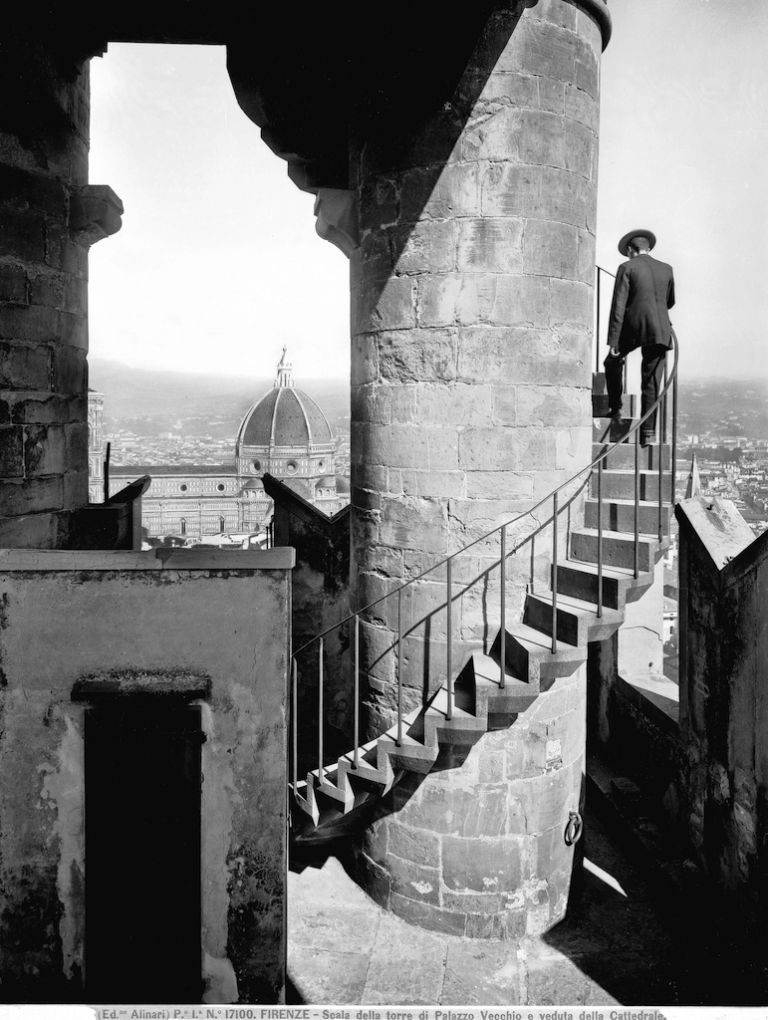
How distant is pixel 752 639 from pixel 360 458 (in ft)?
10.3

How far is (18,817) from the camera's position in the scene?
3770mm

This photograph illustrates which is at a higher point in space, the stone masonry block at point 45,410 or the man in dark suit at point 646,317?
the man in dark suit at point 646,317

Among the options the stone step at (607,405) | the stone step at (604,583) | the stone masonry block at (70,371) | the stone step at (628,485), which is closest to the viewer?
the stone step at (604,583)

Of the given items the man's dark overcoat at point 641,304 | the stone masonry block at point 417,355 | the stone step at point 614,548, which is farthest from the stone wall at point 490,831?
the man's dark overcoat at point 641,304

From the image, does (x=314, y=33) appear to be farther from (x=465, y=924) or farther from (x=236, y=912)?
(x=465, y=924)

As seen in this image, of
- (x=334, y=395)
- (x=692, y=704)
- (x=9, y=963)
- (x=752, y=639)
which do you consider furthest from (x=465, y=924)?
(x=334, y=395)

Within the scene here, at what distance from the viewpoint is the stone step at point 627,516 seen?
575 cm

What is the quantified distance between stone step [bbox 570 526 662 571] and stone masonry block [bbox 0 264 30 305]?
4.52m

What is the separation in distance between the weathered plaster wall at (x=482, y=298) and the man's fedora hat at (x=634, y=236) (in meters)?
0.40

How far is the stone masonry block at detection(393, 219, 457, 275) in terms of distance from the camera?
5820 millimetres

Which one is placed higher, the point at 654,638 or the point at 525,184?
the point at 525,184

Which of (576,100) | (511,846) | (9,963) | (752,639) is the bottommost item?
(511,846)

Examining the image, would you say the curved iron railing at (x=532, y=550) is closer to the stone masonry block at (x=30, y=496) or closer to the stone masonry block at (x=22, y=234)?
the stone masonry block at (x=30, y=496)

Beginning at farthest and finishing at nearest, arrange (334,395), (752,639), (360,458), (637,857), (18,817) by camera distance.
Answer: (334,395), (637,857), (360,458), (752,639), (18,817)
